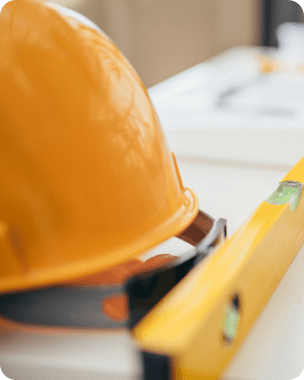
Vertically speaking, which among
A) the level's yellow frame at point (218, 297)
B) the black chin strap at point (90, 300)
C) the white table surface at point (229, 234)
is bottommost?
the white table surface at point (229, 234)

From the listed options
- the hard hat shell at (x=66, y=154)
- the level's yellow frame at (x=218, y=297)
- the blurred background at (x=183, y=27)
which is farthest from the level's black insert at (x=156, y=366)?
the blurred background at (x=183, y=27)

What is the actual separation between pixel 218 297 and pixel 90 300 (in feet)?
0.39

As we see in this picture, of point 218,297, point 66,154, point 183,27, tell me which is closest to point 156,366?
point 218,297

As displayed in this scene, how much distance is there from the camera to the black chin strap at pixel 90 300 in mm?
315

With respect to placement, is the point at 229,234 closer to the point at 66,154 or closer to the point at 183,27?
the point at 66,154

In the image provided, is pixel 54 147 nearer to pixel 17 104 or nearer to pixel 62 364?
pixel 17 104

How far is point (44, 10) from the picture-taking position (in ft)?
1.17

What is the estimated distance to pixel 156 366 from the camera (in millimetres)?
220

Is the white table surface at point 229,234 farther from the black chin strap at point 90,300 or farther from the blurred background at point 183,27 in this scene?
the blurred background at point 183,27

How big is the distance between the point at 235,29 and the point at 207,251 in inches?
73.2

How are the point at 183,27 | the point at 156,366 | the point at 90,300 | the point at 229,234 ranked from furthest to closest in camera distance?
the point at 183,27
the point at 229,234
the point at 90,300
the point at 156,366

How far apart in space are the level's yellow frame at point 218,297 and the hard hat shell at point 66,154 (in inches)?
3.5

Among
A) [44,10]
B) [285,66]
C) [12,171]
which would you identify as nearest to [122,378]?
[12,171]

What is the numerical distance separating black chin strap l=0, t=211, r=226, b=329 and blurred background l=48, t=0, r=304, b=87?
164 cm
